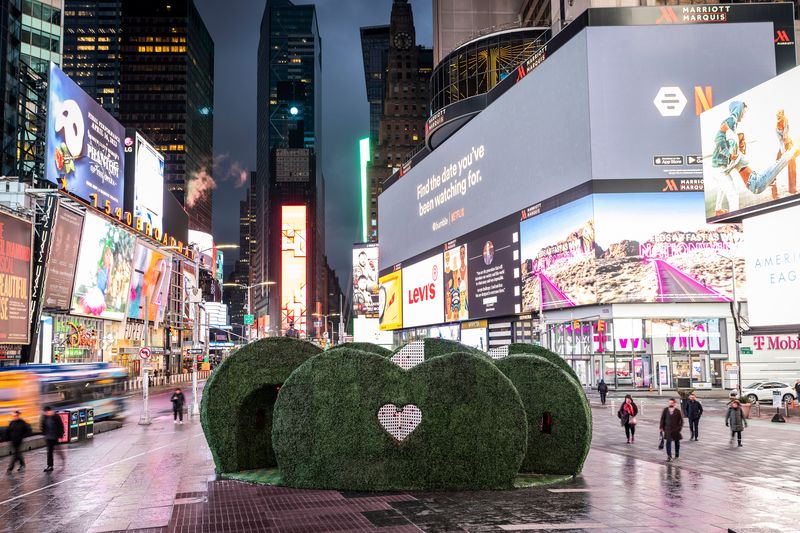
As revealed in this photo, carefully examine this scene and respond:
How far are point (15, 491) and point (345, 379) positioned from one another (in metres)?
8.48

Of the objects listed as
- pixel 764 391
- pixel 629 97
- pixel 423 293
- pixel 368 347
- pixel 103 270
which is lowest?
pixel 764 391

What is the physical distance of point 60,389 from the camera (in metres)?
31.4

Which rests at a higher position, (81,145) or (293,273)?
(293,273)

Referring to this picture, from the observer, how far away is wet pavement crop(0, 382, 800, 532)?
12633 millimetres

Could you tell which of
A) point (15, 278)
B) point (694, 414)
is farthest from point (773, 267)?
point (15, 278)

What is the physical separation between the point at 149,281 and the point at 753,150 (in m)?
59.3

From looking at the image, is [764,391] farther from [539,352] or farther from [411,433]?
[411,433]

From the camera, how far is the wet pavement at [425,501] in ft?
41.4

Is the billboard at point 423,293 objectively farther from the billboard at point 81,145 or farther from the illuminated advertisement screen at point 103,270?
the billboard at point 81,145

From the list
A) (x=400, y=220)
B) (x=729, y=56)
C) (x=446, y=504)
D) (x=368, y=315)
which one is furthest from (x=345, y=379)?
(x=368, y=315)

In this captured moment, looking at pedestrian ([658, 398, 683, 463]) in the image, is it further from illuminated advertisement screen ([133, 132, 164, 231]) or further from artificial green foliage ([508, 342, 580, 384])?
illuminated advertisement screen ([133, 132, 164, 231])

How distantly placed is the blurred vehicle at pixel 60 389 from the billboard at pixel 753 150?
34.0 m

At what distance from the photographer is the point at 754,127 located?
37.7 meters

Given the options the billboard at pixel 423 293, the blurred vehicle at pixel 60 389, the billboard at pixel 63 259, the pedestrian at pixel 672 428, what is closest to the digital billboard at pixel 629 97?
the billboard at pixel 423 293
